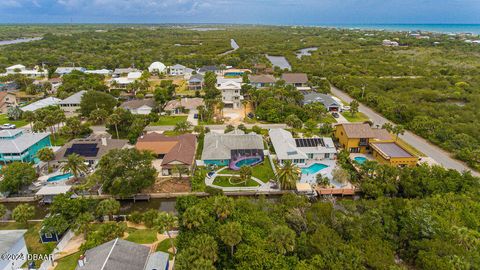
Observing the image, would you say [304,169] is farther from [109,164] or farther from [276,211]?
[109,164]

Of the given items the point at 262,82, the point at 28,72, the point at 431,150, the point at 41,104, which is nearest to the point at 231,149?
the point at 431,150

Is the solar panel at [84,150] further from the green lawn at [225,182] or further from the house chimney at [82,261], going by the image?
the house chimney at [82,261]

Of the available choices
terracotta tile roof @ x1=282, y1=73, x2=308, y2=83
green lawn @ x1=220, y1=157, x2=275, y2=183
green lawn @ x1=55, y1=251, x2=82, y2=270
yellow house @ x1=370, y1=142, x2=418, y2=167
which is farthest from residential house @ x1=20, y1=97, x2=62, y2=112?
yellow house @ x1=370, y1=142, x2=418, y2=167

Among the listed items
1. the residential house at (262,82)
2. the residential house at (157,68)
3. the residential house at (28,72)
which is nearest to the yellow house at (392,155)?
the residential house at (262,82)

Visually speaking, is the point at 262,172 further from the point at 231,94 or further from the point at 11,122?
the point at 11,122

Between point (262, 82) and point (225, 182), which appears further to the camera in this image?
point (262, 82)

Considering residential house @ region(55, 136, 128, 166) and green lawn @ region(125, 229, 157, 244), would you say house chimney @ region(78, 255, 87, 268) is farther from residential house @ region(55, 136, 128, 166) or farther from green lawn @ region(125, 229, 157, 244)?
residential house @ region(55, 136, 128, 166)
